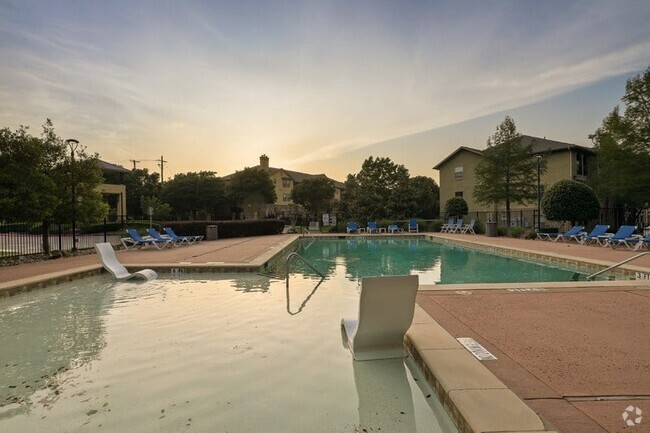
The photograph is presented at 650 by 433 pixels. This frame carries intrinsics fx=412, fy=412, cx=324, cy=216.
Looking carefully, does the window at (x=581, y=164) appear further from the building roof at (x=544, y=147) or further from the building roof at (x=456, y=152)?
the building roof at (x=456, y=152)

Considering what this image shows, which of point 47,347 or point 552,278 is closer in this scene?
point 47,347

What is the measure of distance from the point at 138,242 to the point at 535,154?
24.9 meters

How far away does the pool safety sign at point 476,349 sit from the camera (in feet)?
13.1

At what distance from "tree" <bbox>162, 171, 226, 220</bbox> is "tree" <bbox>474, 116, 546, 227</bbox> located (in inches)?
1164

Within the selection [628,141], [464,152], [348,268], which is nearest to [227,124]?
[348,268]

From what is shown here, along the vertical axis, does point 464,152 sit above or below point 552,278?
above

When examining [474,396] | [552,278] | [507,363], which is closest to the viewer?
[474,396]

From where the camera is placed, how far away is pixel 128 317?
6.40 m

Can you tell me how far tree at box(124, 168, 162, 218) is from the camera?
52.3 meters

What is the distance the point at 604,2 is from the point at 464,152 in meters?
25.7

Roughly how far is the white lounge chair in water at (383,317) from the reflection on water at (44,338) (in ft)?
9.42

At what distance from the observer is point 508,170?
87.5ft

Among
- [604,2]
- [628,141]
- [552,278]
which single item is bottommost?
[552,278]

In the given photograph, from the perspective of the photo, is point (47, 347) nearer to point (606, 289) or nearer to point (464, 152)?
point (606, 289)
